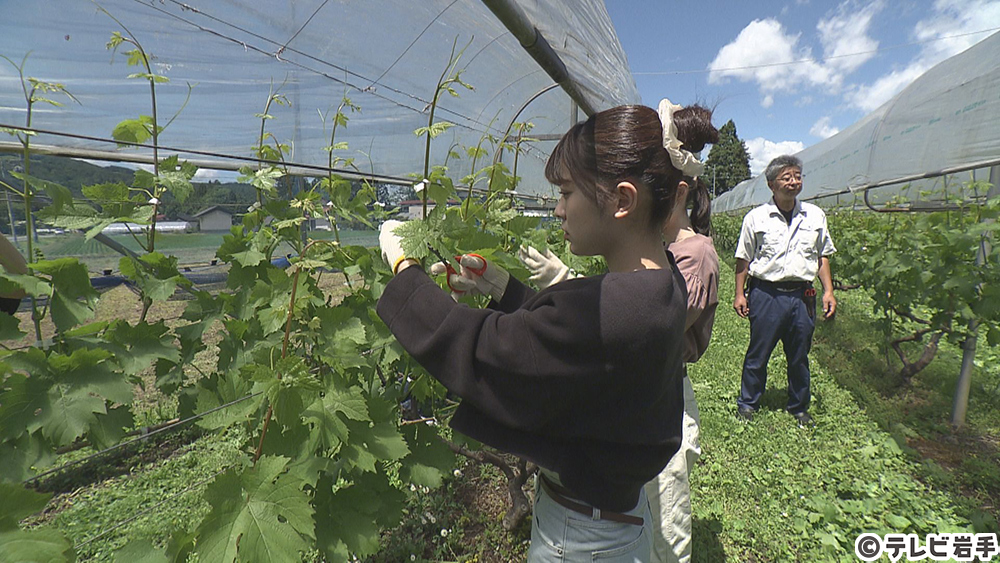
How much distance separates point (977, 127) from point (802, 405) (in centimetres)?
362

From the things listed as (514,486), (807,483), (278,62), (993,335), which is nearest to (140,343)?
(514,486)

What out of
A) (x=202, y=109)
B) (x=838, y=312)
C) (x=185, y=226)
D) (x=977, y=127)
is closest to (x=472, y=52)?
(x=202, y=109)

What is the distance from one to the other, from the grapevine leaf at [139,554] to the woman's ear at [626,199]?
3.89 feet

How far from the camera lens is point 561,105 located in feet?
24.0

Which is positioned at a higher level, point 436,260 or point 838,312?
point 436,260

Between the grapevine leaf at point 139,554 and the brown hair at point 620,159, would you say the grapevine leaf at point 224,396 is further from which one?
the brown hair at point 620,159

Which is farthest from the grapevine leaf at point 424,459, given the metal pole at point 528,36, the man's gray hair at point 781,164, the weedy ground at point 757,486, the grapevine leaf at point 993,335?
the grapevine leaf at point 993,335

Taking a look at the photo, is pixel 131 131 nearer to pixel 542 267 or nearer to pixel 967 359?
pixel 542 267

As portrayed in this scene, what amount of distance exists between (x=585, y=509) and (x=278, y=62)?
3.40 metres

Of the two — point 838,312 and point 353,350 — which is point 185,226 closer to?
point 353,350

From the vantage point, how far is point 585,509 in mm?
1101

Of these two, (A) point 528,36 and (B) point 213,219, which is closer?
(A) point 528,36

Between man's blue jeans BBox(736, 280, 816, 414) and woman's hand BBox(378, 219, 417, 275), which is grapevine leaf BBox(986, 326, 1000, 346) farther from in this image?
woman's hand BBox(378, 219, 417, 275)

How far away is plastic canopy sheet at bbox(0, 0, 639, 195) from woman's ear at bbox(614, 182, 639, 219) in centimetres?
118
